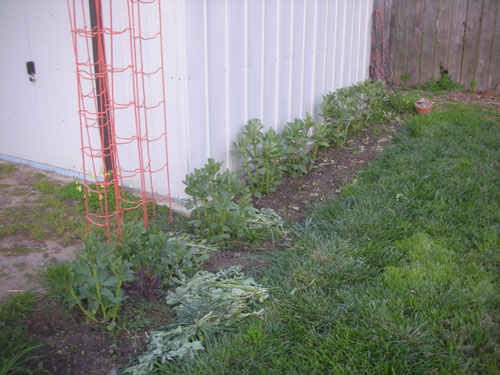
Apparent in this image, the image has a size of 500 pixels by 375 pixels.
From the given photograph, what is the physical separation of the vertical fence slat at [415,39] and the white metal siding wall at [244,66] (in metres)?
2.77

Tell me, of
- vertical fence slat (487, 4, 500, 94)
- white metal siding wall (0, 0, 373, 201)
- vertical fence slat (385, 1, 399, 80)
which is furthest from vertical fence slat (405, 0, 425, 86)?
white metal siding wall (0, 0, 373, 201)

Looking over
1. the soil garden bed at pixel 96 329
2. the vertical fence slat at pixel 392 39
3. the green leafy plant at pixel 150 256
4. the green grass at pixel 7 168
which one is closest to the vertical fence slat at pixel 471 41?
the vertical fence slat at pixel 392 39

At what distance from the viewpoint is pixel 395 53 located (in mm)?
8750

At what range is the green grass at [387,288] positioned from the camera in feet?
7.32

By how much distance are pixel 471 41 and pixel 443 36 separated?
1.55 ft

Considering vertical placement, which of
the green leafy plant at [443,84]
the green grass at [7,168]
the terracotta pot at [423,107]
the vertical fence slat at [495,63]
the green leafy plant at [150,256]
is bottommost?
the green grass at [7,168]

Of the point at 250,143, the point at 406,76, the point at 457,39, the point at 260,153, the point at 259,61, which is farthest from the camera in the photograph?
the point at 406,76

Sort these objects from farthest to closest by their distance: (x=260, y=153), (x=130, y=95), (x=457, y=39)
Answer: (x=457, y=39) < (x=260, y=153) < (x=130, y=95)

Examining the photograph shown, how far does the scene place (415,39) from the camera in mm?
8516

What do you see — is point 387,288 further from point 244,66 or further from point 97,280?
point 244,66

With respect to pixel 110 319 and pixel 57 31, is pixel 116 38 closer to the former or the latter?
pixel 57 31

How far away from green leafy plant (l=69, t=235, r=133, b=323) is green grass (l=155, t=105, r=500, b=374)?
1.57 feet

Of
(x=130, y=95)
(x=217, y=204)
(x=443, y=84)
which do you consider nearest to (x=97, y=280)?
(x=217, y=204)

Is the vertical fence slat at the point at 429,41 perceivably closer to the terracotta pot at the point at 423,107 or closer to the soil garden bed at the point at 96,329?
the terracotta pot at the point at 423,107
